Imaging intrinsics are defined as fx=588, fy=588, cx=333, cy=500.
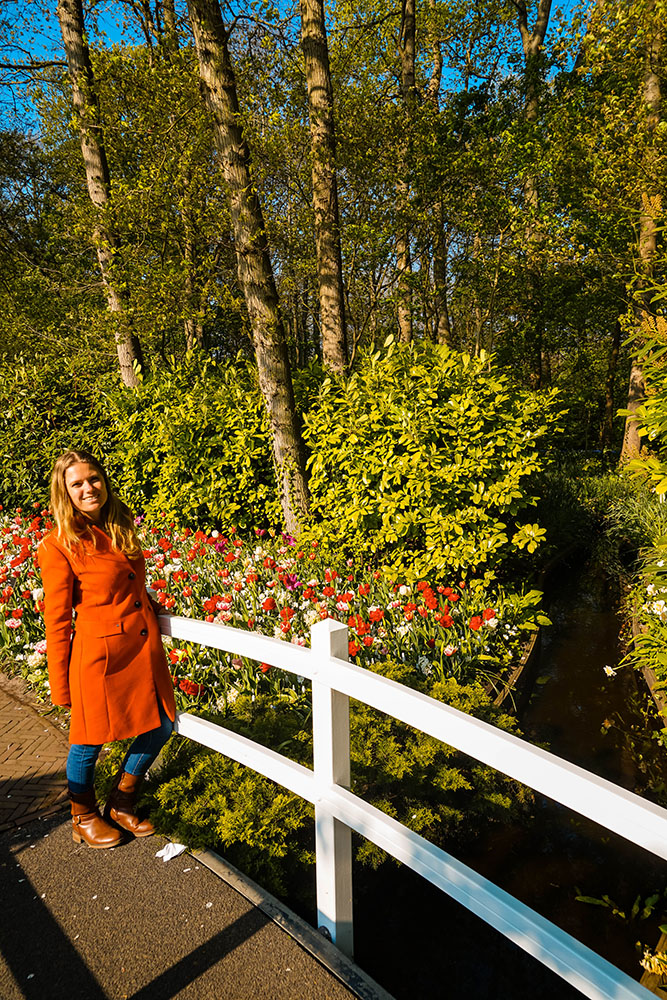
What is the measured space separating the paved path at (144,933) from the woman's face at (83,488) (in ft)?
4.83

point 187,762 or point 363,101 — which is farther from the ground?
point 363,101

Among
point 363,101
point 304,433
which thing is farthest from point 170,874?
point 363,101

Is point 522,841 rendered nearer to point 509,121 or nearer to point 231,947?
point 231,947

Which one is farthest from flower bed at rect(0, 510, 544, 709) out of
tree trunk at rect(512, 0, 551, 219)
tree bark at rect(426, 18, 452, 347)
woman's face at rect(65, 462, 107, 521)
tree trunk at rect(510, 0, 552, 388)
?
tree trunk at rect(512, 0, 551, 219)

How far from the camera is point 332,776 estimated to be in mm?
2070

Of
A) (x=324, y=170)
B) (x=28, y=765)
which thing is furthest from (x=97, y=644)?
(x=324, y=170)

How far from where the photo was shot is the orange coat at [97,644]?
233 cm

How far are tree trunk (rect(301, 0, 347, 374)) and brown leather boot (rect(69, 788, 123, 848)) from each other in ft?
16.8

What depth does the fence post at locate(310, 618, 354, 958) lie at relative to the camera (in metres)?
2.02

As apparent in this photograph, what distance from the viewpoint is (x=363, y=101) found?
29.3ft

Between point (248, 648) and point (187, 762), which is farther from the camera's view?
point (187, 762)

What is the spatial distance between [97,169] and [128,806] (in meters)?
8.76

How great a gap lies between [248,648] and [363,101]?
30.8ft

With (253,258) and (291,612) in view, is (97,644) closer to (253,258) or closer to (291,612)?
(291,612)
